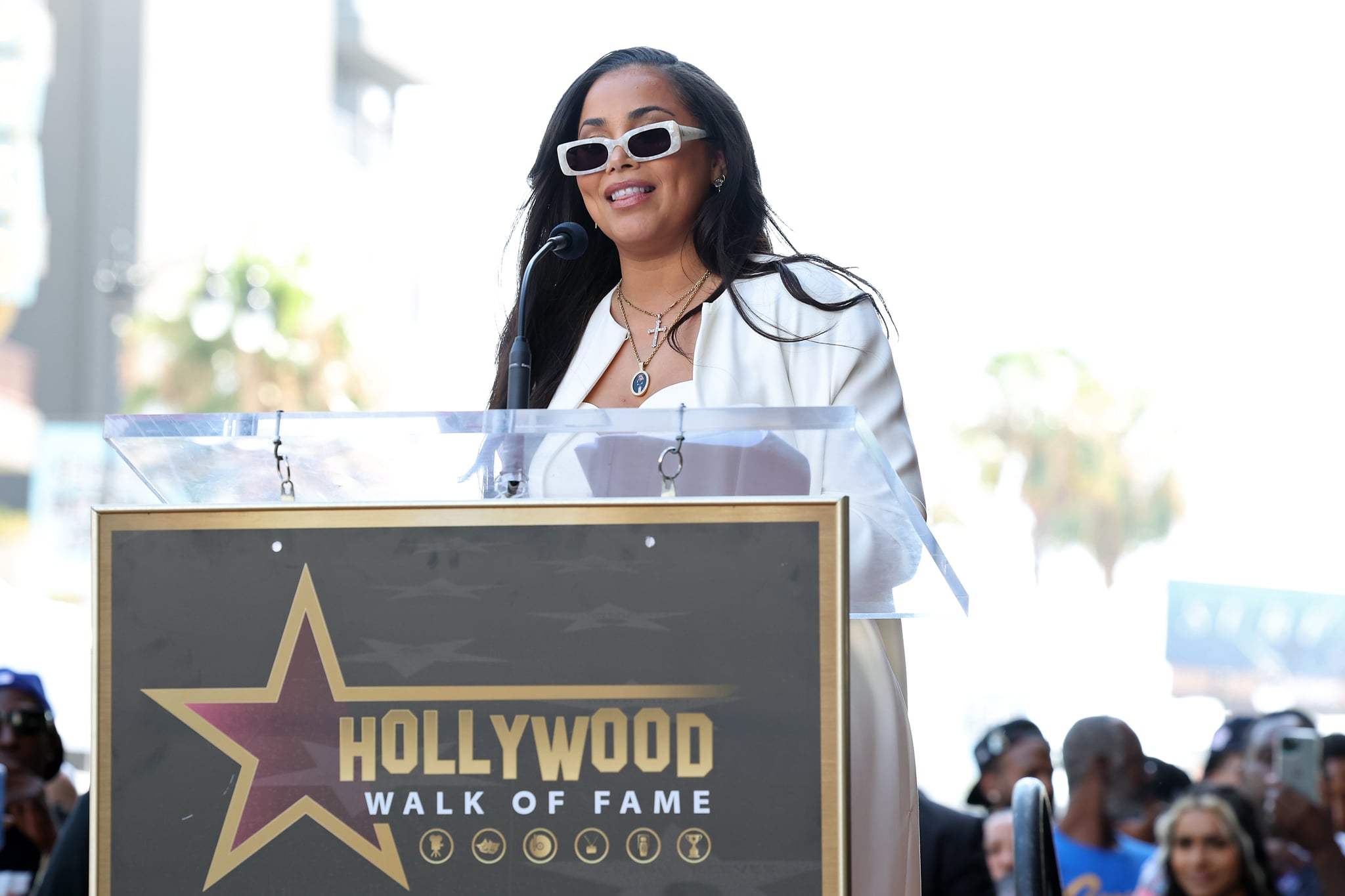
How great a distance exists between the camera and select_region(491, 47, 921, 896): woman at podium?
1.86 m

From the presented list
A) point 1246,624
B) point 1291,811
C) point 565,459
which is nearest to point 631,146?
point 565,459

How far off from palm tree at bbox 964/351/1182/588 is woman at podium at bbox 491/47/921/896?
2795 centimetres

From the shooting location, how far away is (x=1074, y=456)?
30.1 meters

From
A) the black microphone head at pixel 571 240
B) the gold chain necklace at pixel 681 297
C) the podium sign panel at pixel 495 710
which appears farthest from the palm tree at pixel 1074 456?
the podium sign panel at pixel 495 710

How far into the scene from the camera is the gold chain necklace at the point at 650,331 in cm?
218

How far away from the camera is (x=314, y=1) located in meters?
31.5

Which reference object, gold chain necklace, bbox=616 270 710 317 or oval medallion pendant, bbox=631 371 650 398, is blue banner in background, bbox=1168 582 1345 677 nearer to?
gold chain necklace, bbox=616 270 710 317

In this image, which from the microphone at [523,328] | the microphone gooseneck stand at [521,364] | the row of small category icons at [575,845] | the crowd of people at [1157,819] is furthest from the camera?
the crowd of people at [1157,819]

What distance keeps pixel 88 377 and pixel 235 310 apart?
12.7ft

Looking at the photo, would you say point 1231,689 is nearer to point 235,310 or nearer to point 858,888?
point 235,310

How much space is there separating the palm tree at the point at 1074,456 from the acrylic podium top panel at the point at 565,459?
94.2 feet

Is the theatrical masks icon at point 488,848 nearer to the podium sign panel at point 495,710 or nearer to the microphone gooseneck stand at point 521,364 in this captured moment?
the podium sign panel at point 495,710

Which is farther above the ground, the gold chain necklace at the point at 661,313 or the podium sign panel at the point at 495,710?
the gold chain necklace at the point at 661,313

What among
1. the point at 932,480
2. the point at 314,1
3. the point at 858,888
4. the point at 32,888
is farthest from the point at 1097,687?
the point at 314,1
